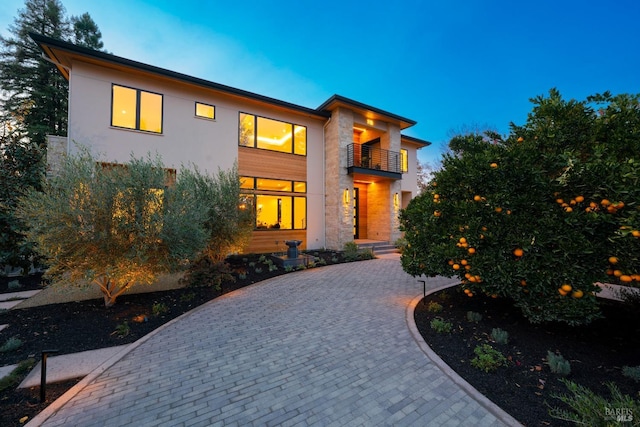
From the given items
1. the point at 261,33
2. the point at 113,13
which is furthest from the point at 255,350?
the point at 261,33

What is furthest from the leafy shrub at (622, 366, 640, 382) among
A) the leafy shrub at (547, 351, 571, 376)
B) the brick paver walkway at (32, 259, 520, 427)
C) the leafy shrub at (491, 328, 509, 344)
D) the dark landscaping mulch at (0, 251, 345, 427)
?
the dark landscaping mulch at (0, 251, 345, 427)

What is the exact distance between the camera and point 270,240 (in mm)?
11828

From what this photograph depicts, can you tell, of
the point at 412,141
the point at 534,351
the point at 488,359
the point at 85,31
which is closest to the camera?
the point at 488,359

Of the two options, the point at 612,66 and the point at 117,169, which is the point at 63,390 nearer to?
the point at 117,169

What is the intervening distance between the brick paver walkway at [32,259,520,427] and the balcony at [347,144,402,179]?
900 centimetres

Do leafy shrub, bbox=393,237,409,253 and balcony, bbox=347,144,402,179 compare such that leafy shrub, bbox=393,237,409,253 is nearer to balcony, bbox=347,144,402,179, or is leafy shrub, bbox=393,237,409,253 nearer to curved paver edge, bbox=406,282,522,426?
curved paver edge, bbox=406,282,522,426

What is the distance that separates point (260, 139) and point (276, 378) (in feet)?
34.9

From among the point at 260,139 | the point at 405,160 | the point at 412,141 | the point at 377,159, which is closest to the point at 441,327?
the point at 260,139

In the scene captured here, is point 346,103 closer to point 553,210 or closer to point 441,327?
point 553,210

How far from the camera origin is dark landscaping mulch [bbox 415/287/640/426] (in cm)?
267

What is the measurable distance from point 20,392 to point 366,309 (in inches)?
197

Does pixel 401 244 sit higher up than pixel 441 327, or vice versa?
pixel 401 244

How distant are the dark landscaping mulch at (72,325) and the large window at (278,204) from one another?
213 inches

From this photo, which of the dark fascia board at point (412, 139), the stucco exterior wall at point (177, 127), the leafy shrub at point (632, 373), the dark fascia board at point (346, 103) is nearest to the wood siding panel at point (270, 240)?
the stucco exterior wall at point (177, 127)
